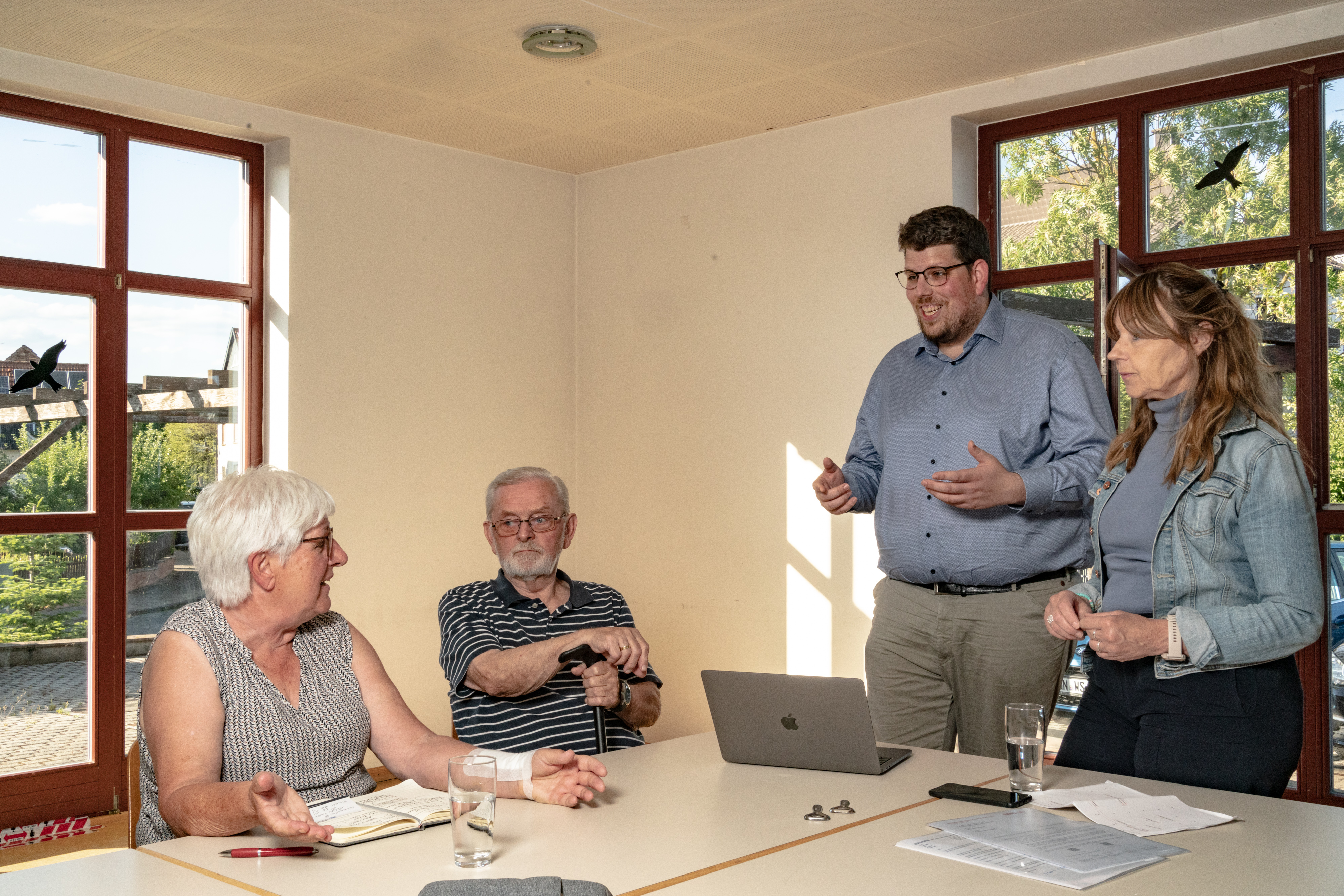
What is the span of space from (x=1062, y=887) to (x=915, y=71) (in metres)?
3.63

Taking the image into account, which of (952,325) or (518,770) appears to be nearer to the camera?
(518,770)

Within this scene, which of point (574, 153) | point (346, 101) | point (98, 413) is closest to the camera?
point (98, 413)

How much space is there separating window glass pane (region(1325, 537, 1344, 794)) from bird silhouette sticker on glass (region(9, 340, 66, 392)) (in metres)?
4.78

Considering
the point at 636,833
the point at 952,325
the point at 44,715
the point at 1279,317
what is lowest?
the point at 44,715

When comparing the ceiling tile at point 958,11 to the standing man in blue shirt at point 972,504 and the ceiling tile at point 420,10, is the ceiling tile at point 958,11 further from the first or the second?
the ceiling tile at point 420,10

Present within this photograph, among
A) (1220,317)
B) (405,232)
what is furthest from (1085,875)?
(405,232)

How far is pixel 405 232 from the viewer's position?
547 centimetres

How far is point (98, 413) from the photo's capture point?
465cm

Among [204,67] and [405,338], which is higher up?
[204,67]

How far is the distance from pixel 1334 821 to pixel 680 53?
338 cm

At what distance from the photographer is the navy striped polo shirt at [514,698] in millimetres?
2766

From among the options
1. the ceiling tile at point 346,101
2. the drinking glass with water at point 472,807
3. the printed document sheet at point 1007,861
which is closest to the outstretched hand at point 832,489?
the printed document sheet at point 1007,861

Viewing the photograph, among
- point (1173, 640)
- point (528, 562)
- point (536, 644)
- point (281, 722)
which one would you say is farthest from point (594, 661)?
point (1173, 640)

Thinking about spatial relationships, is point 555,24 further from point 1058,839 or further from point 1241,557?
point 1058,839
